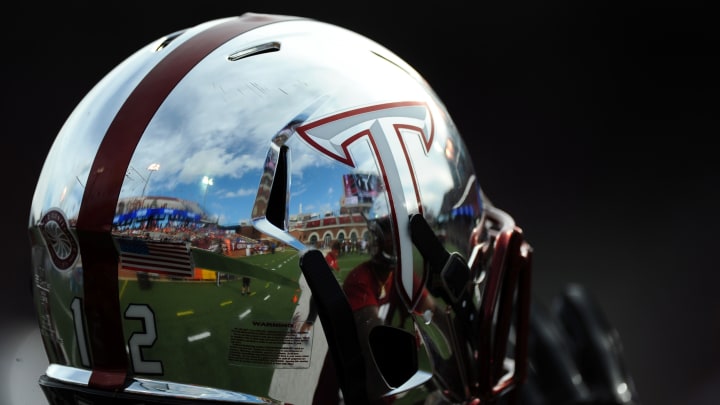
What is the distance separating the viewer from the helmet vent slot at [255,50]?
1131mm

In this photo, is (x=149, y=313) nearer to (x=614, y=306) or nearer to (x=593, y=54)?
(x=614, y=306)

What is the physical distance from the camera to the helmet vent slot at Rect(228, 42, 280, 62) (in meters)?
1.13

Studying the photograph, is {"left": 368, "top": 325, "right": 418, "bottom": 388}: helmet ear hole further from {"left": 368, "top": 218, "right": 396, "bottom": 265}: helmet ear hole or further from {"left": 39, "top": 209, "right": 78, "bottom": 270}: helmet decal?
{"left": 39, "top": 209, "right": 78, "bottom": 270}: helmet decal

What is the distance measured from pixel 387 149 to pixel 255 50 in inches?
9.8

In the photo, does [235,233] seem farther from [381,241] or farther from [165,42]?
[165,42]

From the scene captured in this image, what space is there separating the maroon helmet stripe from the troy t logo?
225 millimetres

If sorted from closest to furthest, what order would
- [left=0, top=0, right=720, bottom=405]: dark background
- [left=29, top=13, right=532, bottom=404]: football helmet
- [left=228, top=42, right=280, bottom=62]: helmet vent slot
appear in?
[left=29, top=13, right=532, bottom=404]: football helmet < [left=228, top=42, right=280, bottom=62]: helmet vent slot < [left=0, top=0, right=720, bottom=405]: dark background

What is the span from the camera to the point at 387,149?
110cm

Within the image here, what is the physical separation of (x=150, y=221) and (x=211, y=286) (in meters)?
0.12

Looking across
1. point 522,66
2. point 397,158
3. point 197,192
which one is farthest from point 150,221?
point 522,66

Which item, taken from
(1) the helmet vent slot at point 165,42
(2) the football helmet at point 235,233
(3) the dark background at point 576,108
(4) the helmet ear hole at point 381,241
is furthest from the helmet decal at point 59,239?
(3) the dark background at point 576,108

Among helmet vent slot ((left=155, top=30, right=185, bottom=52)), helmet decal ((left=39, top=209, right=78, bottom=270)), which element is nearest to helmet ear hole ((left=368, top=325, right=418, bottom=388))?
→ helmet decal ((left=39, top=209, right=78, bottom=270))

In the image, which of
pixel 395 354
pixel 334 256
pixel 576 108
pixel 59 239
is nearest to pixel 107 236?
pixel 59 239

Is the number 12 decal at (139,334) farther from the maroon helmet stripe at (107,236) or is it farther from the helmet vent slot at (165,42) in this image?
the helmet vent slot at (165,42)
